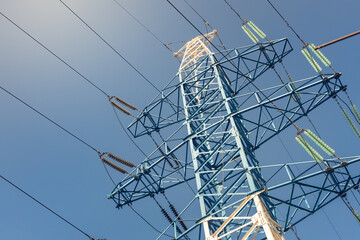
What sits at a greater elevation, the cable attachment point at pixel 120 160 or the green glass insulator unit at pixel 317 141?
the cable attachment point at pixel 120 160

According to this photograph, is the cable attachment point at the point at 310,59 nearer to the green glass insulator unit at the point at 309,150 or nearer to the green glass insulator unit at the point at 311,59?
the green glass insulator unit at the point at 311,59

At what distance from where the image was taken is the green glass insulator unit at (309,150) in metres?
13.5

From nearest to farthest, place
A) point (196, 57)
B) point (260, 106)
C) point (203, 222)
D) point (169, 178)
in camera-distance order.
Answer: point (203, 222), point (260, 106), point (169, 178), point (196, 57)

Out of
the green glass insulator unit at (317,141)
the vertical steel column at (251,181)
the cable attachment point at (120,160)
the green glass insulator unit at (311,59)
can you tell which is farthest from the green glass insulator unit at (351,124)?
the cable attachment point at (120,160)

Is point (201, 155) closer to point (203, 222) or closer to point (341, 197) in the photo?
point (203, 222)

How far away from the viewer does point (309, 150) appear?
13.7 metres

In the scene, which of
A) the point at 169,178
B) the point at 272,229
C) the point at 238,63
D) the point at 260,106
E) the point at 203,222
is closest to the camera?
the point at 272,229

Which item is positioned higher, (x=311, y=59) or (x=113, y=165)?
(x=311, y=59)

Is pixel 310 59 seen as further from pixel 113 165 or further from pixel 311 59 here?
pixel 113 165

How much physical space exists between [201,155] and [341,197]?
19.5 feet

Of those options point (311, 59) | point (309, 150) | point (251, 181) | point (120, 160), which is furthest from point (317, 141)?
point (120, 160)

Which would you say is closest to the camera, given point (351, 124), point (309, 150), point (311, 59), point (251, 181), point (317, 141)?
point (251, 181)

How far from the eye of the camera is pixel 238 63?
63.3 feet

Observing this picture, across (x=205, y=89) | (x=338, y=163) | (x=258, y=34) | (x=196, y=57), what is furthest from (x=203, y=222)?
(x=196, y=57)
